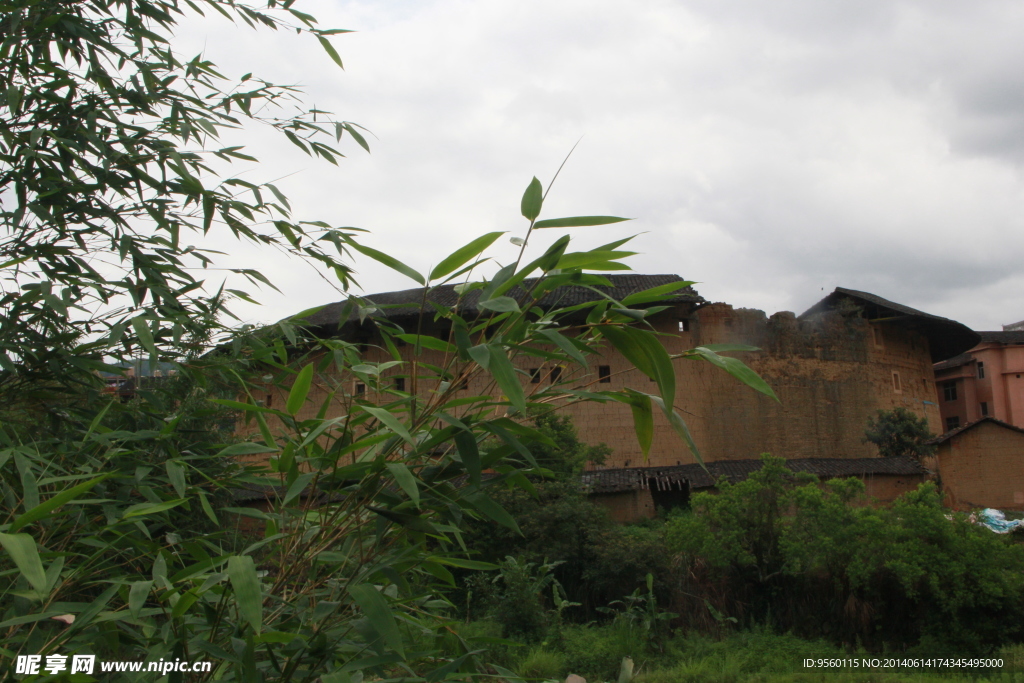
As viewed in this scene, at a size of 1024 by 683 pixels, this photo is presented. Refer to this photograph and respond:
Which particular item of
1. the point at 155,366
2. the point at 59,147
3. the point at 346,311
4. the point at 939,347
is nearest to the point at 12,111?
the point at 59,147

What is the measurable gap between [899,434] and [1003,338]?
10.9m

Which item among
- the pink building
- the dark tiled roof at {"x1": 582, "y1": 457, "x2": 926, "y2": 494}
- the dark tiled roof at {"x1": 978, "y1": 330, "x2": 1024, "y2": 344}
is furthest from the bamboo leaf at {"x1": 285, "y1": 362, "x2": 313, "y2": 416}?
the dark tiled roof at {"x1": 978, "y1": 330, "x2": 1024, "y2": 344}

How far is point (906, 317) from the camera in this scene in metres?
14.9

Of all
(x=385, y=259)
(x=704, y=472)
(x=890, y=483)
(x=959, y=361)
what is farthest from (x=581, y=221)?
(x=959, y=361)

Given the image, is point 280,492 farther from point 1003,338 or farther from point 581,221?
point 1003,338

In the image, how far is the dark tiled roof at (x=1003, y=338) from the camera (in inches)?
833

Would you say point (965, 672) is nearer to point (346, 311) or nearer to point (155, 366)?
point (346, 311)

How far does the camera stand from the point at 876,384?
14648 millimetres

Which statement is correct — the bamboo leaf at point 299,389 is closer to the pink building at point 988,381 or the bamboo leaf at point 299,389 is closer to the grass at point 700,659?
the grass at point 700,659

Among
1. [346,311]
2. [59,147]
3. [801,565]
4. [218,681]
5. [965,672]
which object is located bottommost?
[965,672]

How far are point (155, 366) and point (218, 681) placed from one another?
899 millimetres

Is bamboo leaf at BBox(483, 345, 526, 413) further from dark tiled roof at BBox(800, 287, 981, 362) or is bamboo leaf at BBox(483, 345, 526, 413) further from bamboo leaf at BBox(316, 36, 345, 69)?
dark tiled roof at BBox(800, 287, 981, 362)

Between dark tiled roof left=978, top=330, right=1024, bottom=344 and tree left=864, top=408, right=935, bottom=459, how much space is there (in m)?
9.69

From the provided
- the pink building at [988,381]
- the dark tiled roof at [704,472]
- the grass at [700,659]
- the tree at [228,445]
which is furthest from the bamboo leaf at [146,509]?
the pink building at [988,381]
